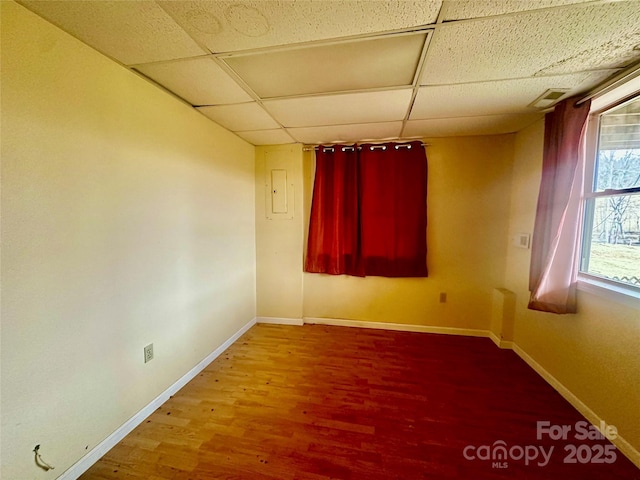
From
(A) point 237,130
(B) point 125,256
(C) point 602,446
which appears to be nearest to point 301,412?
(B) point 125,256

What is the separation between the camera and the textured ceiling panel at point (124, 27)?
1.06 metres

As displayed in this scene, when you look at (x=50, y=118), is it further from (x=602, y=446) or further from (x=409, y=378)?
(x=602, y=446)

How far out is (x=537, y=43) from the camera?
1.25m

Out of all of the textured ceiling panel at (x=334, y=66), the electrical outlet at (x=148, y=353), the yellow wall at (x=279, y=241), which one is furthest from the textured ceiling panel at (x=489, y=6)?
the electrical outlet at (x=148, y=353)

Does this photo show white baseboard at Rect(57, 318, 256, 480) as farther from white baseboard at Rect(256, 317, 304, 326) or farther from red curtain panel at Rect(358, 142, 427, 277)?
red curtain panel at Rect(358, 142, 427, 277)

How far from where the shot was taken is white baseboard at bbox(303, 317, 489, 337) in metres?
2.87

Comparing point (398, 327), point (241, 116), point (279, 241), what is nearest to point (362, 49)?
point (241, 116)

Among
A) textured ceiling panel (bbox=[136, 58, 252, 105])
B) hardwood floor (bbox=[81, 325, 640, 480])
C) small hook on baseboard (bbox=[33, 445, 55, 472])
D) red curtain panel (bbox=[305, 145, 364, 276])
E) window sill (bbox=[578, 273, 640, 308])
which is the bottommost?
hardwood floor (bbox=[81, 325, 640, 480])

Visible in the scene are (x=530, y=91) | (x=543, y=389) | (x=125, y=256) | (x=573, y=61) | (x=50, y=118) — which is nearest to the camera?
(x=50, y=118)

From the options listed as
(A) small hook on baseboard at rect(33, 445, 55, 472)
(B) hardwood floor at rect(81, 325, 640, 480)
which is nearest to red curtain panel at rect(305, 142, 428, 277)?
(B) hardwood floor at rect(81, 325, 640, 480)

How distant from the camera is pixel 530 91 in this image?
68.2 inches

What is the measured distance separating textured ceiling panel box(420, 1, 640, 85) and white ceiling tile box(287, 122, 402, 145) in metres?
0.90

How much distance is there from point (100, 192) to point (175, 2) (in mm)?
1038

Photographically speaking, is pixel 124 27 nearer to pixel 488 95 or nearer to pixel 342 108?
pixel 342 108
